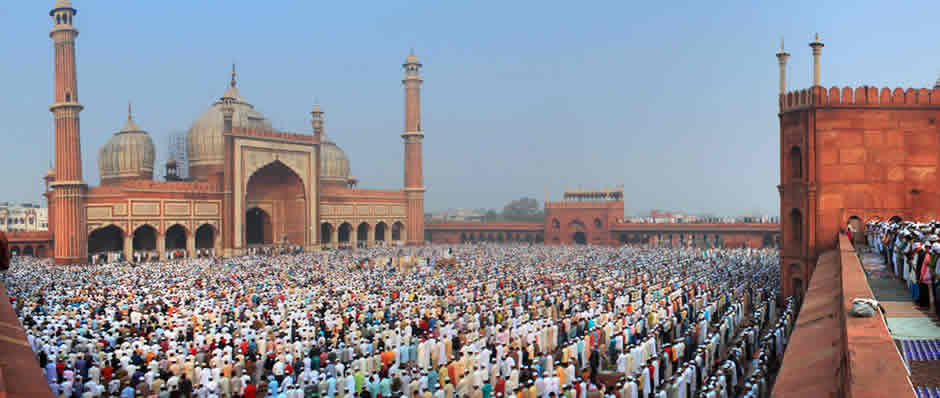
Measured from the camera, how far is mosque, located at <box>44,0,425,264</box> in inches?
1121

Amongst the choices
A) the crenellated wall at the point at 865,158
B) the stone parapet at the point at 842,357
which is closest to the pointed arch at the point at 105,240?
the crenellated wall at the point at 865,158

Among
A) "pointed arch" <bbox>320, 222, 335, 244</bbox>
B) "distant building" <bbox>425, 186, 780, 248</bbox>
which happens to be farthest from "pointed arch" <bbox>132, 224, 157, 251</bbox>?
"distant building" <bbox>425, 186, 780, 248</bbox>

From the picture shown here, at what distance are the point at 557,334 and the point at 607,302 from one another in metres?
2.94

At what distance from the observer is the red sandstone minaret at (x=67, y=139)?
28.1 m

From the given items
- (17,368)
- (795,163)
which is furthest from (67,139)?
(795,163)

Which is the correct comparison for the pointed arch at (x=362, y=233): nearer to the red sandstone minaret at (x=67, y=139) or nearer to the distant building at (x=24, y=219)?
the red sandstone minaret at (x=67, y=139)

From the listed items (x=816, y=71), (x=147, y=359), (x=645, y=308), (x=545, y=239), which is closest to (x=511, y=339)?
(x=645, y=308)

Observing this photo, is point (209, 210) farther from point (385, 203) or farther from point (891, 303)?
point (891, 303)

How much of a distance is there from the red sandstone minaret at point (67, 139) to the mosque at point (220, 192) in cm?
4

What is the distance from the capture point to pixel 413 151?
150 ft

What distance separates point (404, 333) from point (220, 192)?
25093 mm

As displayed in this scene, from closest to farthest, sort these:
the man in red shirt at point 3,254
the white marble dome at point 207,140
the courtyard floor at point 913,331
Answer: the courtyard floor at point 913,331 → the man in red shirt at point 3,254 → the white marble dome at point 207,140

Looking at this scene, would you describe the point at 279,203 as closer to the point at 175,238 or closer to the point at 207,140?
the point at 207,140

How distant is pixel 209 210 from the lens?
1337 inches
